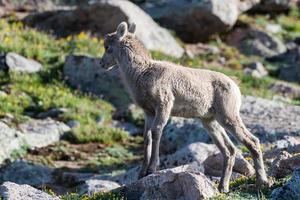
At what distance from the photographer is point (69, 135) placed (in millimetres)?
19375

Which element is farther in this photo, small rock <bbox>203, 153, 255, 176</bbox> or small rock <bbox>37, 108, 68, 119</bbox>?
small rock <bbox>37, 108, 68, 119</bbox>

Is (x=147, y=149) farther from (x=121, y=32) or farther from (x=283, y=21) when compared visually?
(x=283, y=21)

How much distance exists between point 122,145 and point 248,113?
3517mm

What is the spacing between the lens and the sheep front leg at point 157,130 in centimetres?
1137

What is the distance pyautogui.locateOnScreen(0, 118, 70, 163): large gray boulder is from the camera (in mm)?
17828

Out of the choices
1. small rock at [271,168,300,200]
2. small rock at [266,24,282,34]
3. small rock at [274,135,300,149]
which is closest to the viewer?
small rock at [271,168,300,200]

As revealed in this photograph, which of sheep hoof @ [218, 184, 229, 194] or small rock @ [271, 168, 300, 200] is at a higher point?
small rock @ [271, 168, 300, 200]

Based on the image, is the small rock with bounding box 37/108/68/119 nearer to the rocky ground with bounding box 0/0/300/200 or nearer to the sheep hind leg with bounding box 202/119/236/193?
the rocky ground with bounding box 0/0/300/200

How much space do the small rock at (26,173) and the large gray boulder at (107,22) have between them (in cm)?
922

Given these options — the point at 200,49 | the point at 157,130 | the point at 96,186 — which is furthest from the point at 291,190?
the point at 200,49

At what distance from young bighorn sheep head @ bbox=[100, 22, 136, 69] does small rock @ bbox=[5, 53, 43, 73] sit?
10.2 meters

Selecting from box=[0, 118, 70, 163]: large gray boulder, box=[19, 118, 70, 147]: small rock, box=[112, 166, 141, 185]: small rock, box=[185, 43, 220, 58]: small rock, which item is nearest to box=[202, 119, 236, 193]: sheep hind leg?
box=[112, 166, 141, 185]: small rock

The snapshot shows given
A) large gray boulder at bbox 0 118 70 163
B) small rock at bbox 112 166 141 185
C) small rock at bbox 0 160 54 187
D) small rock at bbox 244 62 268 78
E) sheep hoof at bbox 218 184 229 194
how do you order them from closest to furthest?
sheep hoof at bbox 218 184 229 194 → small rock at bbox 112 166 141 185 → small rock at bbox 0 160 54 187 → large gray boulder at bbox 0 118 70 163 → small rock at bbox 244 62 268 78

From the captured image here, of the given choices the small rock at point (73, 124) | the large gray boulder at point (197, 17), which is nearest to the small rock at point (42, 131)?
the small rock at point (73, 124)
